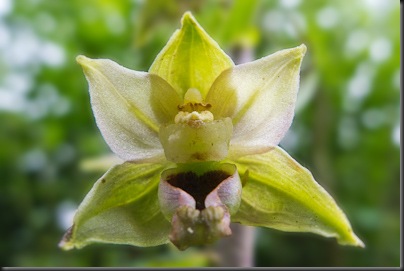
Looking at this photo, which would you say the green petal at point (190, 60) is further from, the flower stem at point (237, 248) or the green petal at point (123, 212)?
the flower stem at point (237, 248)

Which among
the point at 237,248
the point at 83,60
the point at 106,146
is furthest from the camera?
the point at 106,146

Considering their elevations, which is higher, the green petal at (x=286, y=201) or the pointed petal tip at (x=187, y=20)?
the pointed petal tip at (x=187, y=20)

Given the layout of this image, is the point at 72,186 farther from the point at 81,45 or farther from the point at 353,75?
the point at 353,75

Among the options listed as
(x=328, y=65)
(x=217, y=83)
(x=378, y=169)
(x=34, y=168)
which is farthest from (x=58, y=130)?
(x=217, y=83)

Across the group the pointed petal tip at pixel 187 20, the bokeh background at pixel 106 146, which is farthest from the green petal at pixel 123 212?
the bokeh background at pixel 106 146

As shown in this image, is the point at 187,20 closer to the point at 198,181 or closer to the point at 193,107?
the point at 193,107

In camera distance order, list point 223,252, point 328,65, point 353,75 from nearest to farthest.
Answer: point 223,252 → point 328,65 → point 353,75

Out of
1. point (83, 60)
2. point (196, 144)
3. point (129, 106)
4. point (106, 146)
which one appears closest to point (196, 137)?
point (196, 144)
